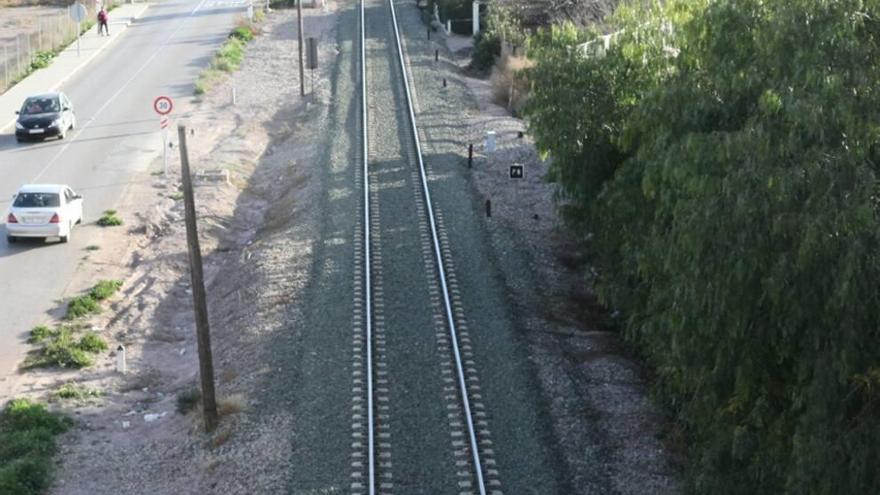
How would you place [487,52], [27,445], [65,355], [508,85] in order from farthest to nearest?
[487,52] < [508,85] < [65,355] < [27,445]

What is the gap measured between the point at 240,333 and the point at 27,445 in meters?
4.71

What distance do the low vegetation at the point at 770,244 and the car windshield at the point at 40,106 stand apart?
26978mm

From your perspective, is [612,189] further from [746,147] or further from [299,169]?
[299,169]

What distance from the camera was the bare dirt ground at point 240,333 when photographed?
56.0 ft

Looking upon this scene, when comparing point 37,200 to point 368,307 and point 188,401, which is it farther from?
point 368,307

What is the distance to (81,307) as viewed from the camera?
24.7m

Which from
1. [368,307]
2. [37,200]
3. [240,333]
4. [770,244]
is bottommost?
[240,333]

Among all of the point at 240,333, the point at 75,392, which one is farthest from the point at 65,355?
the point at 240,333

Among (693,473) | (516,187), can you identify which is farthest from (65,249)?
(693,473)

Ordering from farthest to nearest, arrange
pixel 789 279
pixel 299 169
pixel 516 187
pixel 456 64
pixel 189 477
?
pixel 456 64, pixel 299 169, pixel 516 187, pixel 189 477, pixel 789 279

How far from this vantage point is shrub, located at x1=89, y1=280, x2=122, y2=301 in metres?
25.5

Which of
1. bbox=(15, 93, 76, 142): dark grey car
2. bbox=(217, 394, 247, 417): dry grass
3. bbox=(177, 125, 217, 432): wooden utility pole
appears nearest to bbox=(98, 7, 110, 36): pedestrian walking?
bbox=(15, 93, 76, 142): dark grey car

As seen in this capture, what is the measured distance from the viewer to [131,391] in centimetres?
2138

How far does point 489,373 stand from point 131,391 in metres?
6.26
